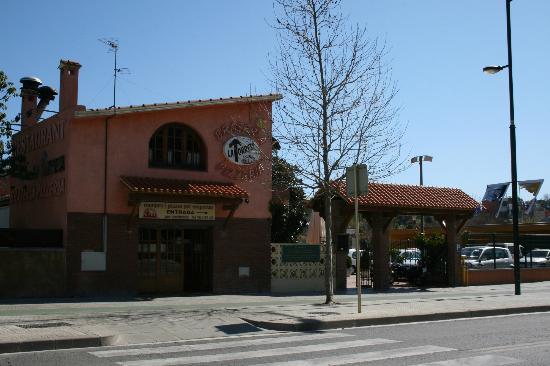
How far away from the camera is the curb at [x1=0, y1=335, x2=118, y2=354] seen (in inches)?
386

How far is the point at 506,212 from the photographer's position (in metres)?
62.0

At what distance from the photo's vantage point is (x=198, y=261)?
2111 centimetres

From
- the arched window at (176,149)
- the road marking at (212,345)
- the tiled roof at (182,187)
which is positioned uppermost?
the arched window at (176,149)

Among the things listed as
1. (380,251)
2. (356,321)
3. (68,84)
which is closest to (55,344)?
(356,321)

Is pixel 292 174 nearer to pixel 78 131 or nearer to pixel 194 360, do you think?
pixel 78 131

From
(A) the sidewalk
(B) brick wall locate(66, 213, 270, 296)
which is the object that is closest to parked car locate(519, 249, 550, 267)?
(A) the sidewalk

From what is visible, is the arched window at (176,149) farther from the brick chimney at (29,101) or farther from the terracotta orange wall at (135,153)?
the brick chimney at (29,101)

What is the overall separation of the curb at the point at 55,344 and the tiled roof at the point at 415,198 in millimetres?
13529

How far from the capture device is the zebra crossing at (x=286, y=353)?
8945 millimetres

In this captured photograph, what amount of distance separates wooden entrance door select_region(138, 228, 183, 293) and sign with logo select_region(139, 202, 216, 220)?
2.58ft

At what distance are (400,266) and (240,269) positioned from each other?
857cm

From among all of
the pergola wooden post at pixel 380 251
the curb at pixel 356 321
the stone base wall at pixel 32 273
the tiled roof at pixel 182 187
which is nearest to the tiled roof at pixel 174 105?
the tiled roof at pixel 182 187

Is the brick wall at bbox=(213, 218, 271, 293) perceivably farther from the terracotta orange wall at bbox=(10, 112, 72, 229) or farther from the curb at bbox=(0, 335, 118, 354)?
the curb at bbox=(0, 335, 118, 354)

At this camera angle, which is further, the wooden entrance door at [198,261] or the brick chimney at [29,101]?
the brick chimney at [29,101]
